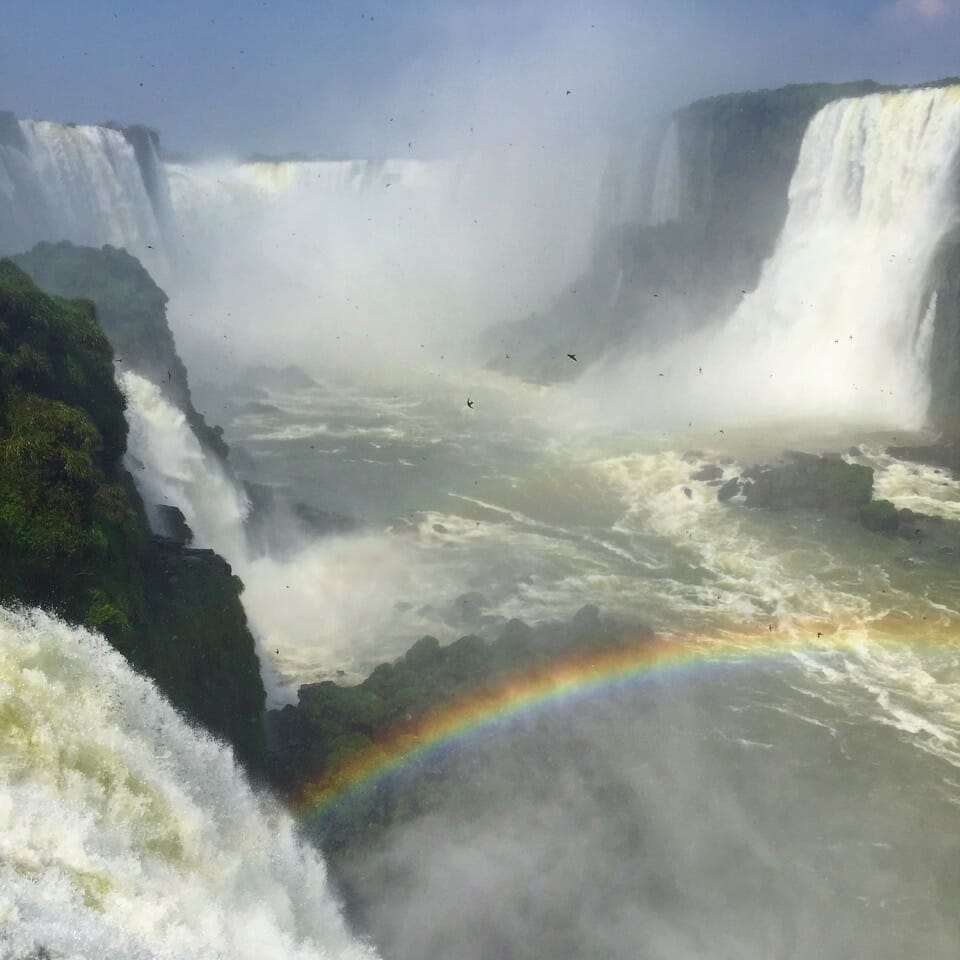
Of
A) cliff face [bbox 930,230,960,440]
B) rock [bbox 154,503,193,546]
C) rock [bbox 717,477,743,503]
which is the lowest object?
rock [bbox 717,477,743,503]

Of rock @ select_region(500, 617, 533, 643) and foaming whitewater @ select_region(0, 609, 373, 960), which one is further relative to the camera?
rock @ select_region(500, 617, 533, 643)

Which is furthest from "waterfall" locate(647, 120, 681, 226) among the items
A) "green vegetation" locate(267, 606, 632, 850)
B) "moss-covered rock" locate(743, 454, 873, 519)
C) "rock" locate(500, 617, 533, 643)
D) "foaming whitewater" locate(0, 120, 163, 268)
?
"rock" locate(500, 617, 533, 643)

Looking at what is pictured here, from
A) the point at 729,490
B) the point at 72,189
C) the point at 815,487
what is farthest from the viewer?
the point at 72,189

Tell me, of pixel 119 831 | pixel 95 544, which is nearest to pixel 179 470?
pixel 95 544

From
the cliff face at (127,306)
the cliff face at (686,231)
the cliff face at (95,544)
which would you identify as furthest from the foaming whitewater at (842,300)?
the cliff face at (95,544)

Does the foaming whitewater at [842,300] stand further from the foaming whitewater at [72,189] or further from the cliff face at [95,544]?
the foaming whitewater at [72,189]

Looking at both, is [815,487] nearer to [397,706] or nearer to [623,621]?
[623,621]

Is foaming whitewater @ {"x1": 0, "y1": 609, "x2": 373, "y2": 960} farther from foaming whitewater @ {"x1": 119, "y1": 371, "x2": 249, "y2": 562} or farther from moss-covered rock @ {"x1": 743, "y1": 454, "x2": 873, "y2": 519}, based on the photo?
moss-covered rock @ {"x1": 743, "y1": 454, "x2": 873, "y2": 519}

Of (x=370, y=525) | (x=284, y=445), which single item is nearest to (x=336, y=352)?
(x=284, y=445)
